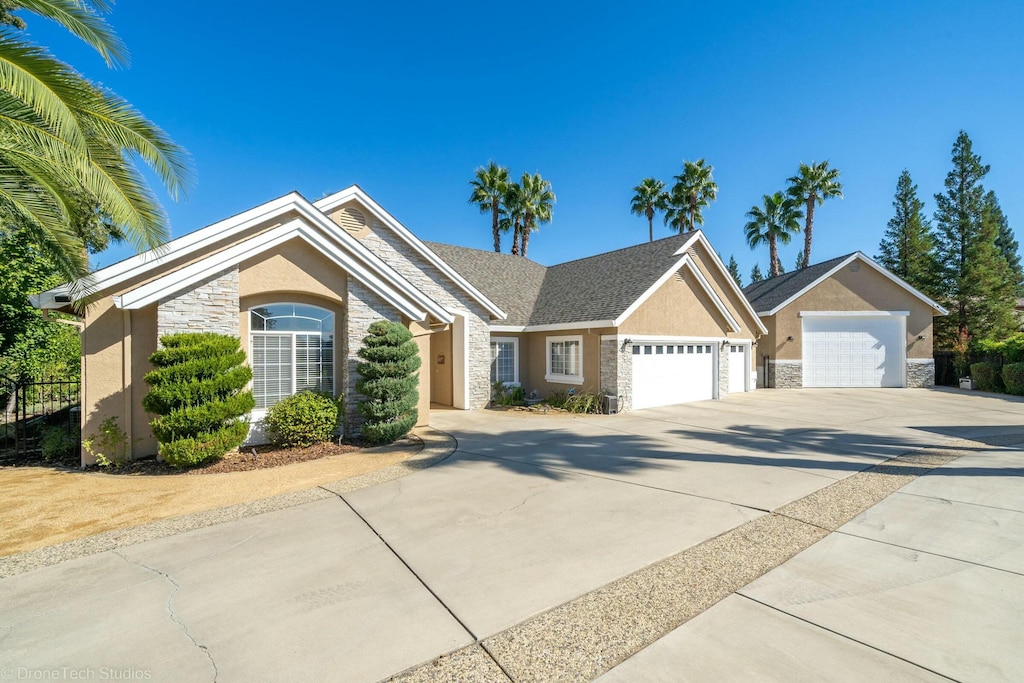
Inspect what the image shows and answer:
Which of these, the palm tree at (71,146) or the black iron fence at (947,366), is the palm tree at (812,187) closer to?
the black iron fence at (947,366)

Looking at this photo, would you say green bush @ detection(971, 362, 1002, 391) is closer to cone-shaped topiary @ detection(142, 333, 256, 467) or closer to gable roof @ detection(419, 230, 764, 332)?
gable roof @ detection(419, 230, 764, 332)

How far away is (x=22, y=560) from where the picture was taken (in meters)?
4.86

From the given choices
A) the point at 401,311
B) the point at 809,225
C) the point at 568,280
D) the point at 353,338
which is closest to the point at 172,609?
the point at 353,338

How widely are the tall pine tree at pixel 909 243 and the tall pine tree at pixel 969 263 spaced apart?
1.20 meters

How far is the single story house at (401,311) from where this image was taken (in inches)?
347

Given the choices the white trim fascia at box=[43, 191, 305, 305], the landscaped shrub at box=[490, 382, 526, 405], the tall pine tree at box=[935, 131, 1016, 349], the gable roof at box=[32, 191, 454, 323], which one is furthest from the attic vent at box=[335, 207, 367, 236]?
the tall pine tree at box=[935, 131, 1016, 349]

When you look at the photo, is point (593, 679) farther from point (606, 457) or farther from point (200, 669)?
point (606, 457)

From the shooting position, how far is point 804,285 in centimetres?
2319

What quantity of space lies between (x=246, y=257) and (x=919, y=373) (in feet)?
94.3

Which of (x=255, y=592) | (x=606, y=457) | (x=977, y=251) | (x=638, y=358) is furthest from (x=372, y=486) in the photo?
(x=977, y=251)

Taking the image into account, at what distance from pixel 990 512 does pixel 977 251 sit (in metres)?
28.4

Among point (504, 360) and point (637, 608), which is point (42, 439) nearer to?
point (504, 360)

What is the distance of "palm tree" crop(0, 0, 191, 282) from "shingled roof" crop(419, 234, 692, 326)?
461 inches

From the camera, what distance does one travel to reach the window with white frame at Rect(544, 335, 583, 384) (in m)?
16.3
